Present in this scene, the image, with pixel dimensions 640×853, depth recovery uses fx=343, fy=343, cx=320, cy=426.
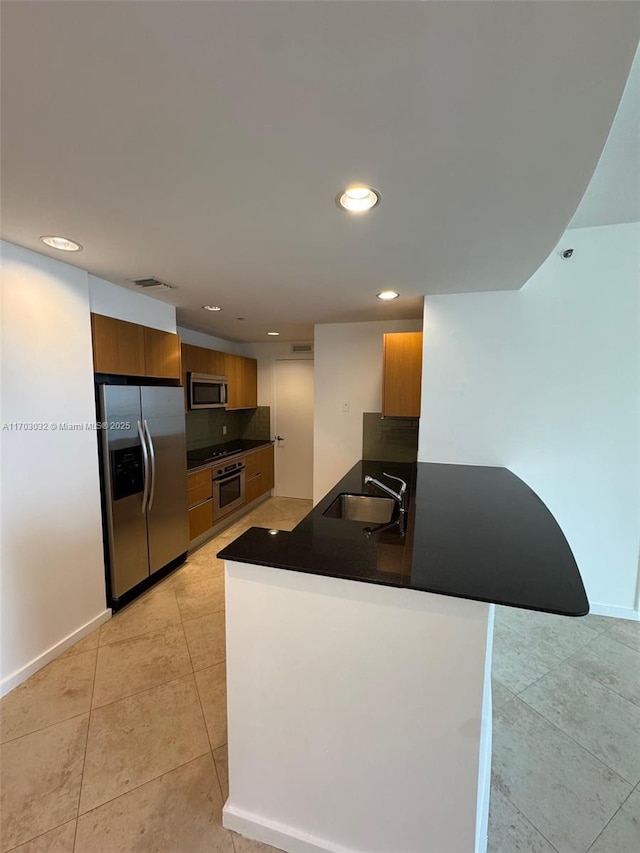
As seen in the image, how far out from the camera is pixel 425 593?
3.38 feet

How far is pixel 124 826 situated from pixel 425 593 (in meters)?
1.46

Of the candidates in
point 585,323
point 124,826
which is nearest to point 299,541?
point 124,826

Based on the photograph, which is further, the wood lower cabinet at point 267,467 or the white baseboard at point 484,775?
the wood lower cabinet at point 267,467

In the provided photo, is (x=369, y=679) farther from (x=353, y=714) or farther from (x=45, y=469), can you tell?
(x=45, y=469)

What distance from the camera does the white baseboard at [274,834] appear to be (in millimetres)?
1199

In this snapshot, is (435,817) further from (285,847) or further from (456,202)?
(456,202)

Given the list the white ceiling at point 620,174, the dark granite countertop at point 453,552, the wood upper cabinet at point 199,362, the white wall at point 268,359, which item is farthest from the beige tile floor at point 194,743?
the white wall at point 268,359

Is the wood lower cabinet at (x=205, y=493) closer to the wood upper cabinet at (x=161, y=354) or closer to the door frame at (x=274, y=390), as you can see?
the door frame at (x=274, y=390)

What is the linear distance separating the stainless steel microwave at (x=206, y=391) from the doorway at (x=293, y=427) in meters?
1.17

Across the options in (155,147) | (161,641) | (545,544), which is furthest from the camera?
(161,641)

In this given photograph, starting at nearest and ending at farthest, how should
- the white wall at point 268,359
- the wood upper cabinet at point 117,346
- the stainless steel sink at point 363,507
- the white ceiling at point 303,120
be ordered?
1. the white ceiling at point 303,120
2. the stainless steel sink at point 363,507
3. the wood upper cabinet at point 117,346
4. the white wall at point 268,359

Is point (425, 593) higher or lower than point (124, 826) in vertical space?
higher

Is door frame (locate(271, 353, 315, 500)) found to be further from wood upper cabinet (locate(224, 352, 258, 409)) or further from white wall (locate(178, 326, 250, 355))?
white wall (locate(178, 326, 250, 355))

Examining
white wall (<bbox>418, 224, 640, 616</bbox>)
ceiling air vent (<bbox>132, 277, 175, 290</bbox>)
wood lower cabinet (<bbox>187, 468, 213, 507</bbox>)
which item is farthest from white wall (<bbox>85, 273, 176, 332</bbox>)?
white wall (<bbox>418, 224, 640, 616</bbox>)
